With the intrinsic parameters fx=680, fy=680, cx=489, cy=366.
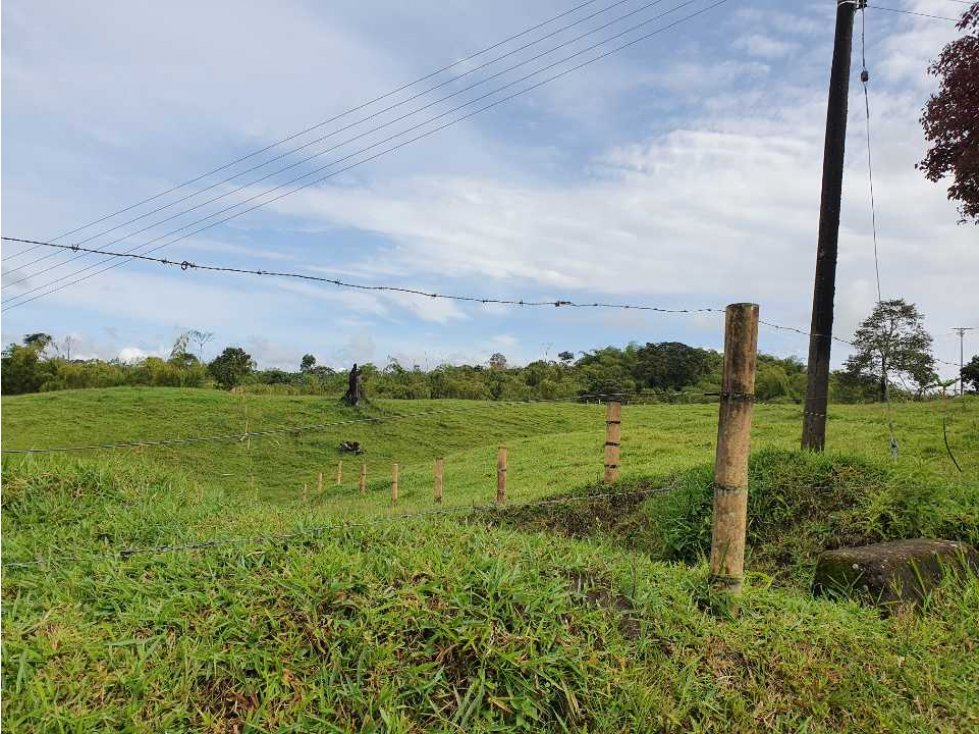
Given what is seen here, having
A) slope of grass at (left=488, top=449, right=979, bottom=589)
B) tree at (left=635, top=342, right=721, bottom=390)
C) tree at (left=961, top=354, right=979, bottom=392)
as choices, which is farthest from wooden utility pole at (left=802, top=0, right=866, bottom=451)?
tree at (left=635, top=342, right=721, bottom=390)

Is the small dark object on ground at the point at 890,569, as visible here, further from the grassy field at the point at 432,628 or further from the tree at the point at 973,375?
the tree at the point at 973,375

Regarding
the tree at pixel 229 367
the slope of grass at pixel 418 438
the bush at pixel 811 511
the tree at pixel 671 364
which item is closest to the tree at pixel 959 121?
the slope of grass at pixel 418 438

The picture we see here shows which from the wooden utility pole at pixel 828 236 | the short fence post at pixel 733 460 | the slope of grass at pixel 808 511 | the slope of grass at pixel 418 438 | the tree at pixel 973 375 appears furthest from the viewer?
the tree at pixel 973 375

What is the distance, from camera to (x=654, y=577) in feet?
13.0

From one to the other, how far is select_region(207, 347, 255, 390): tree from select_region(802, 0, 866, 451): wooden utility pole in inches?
1266

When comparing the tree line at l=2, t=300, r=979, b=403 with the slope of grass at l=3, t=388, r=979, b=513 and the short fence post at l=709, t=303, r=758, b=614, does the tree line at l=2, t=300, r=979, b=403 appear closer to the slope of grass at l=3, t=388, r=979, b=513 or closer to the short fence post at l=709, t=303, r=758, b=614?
the slope of grass at l=3, t=388, r=979, b=513

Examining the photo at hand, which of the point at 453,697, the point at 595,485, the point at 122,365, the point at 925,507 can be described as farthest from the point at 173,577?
the point at 122,365

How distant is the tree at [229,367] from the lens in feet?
118

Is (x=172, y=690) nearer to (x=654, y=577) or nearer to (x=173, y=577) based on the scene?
(x=173, y=577)

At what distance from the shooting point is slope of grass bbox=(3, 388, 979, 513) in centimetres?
1155

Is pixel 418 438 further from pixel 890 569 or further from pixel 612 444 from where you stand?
pixel 890 569

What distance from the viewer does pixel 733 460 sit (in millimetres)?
3922

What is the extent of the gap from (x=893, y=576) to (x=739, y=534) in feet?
4.98

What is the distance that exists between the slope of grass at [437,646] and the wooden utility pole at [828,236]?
372cm
